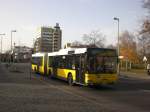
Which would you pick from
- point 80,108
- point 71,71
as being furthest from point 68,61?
point 80,108

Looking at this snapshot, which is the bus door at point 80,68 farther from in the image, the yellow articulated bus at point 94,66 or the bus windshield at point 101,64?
the bus windshield at point 101,64

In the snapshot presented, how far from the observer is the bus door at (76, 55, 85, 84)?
22.8 metres

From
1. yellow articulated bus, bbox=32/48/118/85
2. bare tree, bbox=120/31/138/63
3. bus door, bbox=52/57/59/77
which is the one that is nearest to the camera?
yellow articulated bus, bbox=32/48/118/85

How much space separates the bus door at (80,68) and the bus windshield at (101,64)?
791 mm

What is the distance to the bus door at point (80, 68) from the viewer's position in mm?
22797

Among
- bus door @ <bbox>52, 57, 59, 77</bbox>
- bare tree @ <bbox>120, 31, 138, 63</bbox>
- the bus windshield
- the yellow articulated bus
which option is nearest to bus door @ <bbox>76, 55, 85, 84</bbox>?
the yellow articulated bus

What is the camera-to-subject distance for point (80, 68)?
75.9 ft

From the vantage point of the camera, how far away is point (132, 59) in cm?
8338

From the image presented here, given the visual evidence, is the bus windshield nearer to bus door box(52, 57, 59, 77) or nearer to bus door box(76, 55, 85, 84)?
bus door box(76, 55, 85, 84)

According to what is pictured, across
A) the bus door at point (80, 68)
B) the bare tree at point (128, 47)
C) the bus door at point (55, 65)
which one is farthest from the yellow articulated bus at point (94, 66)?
the bare tree at point (128, 47)

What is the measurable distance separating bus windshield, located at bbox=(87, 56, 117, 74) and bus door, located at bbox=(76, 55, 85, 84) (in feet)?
2.59

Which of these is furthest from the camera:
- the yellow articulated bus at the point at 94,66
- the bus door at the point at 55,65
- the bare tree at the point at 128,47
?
the bare tree at the point at 128,47

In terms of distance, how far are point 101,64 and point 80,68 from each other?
65.4 inches

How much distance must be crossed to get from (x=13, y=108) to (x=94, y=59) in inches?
412
